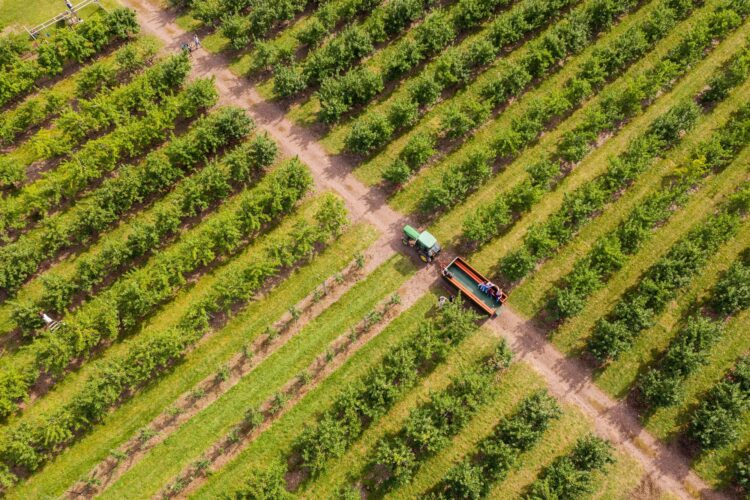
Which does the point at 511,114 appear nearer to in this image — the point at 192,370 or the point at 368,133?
the point at 368,133

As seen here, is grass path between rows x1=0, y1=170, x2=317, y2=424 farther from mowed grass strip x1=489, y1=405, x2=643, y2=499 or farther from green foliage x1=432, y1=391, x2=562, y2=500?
mowed grass strip x1=489, y1=405, x2=643, y2=499

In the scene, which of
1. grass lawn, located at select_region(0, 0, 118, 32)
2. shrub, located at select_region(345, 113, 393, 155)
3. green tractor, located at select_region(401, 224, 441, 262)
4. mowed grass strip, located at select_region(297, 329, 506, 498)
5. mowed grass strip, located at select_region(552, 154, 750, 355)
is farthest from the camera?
grass lawn, located at select_region(0, 0, 118, 32)

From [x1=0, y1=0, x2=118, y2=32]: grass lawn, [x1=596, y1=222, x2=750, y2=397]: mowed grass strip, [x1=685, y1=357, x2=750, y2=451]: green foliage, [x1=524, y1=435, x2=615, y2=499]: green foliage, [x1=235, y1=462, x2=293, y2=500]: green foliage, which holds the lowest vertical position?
[x1=235, y1=462, x2=293, y2=500]: green foliage

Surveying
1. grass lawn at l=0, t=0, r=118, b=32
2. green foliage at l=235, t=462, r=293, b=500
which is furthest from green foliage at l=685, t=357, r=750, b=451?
grass lawn at l=0, t=0, r=118, b=32

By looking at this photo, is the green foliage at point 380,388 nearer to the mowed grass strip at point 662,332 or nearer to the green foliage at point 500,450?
the green foliage at point 500,450

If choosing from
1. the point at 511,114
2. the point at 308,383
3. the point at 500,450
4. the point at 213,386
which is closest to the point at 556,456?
the point at 500,450

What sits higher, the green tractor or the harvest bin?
the green tractor

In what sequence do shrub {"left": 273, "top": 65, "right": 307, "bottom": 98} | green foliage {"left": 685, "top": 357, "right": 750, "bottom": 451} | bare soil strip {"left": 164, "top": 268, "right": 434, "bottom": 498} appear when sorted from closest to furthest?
green foliage {"left": 685, "top": 357, "right": 750, "bottom": 451}
bare soil strip {"left": 164, "top": 268, "right": 434, "bottom": 498}
shrub {"left": 273, "top": 65, "right": 307, "bottom": 98}
